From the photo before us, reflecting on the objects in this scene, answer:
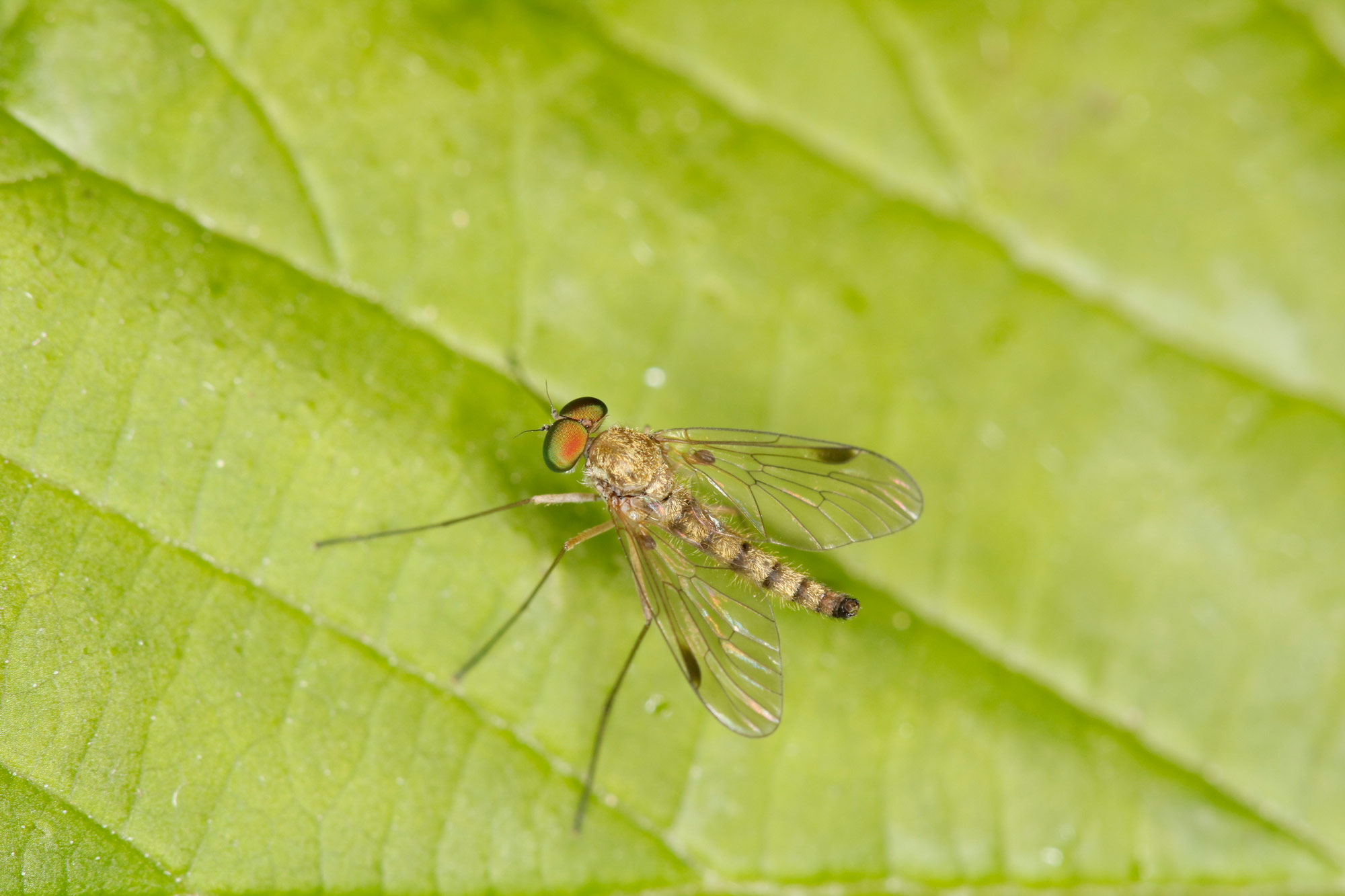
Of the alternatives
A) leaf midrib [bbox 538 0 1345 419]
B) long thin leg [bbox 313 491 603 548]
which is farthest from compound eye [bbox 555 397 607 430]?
leaf midrib [bbox 538 0 1345 419]

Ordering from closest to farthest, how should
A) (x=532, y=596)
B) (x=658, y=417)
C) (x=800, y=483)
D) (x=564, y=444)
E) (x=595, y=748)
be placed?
1. (x=595, y=748)
2. (x=532, y=596)
3. (x=564, y=444)
4. (x=658, y=417)
5. (x=800, y=483)

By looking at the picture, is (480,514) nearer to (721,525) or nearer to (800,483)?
(721,525)

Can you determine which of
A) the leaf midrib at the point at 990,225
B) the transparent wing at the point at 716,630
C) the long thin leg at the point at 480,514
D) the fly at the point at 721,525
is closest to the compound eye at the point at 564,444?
the fly at the point at 721,525

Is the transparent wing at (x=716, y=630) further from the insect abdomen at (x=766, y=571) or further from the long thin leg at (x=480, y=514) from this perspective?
the long thin leg at (x=480, y=514)

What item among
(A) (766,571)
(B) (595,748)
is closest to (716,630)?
(A) (766,571)

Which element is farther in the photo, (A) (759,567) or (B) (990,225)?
(B) (990,225)

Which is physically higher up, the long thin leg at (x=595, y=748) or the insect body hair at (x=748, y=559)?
the insect body hair at (x=748, y=559)
